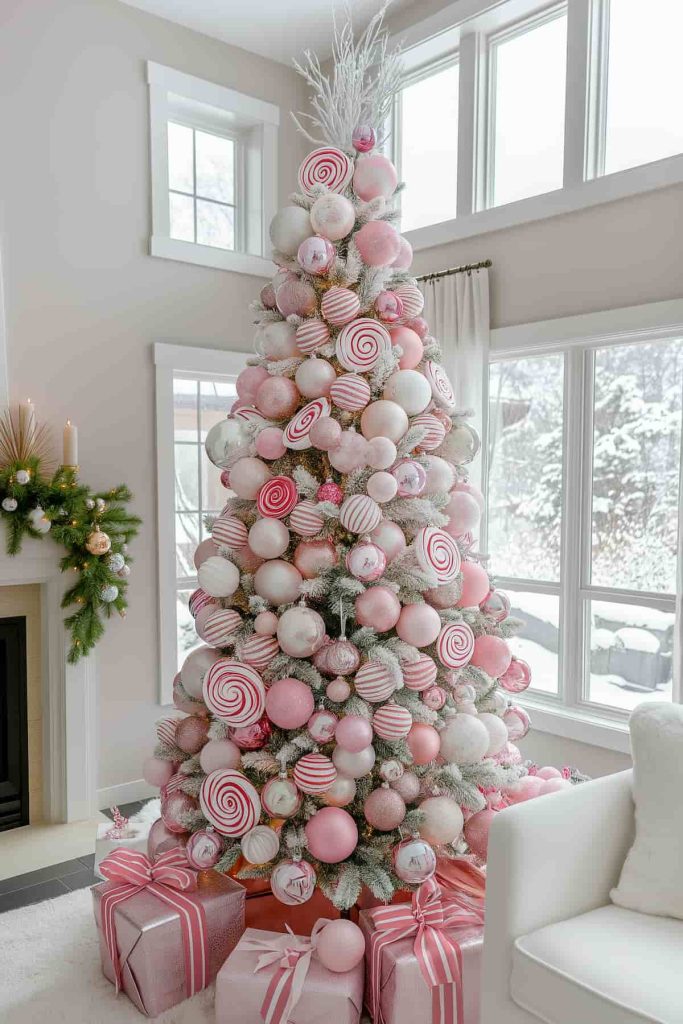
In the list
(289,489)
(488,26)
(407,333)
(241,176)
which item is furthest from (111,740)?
(488,26)

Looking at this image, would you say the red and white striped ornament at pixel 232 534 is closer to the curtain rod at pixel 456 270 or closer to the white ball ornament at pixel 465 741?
the white ball ornament at pixel 465 741

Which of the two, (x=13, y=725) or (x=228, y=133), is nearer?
(x=13, y=725)

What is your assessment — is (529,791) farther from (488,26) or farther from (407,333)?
(488,26)

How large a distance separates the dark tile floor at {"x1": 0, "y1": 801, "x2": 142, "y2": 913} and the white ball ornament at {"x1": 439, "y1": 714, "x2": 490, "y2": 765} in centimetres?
159

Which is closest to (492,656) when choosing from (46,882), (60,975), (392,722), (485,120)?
(392,722)

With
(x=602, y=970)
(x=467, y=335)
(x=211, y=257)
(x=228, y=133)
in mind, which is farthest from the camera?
(x=228, y=133)

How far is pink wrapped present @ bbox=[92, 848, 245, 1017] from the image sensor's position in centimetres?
212

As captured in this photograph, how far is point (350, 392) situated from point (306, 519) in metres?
0.38

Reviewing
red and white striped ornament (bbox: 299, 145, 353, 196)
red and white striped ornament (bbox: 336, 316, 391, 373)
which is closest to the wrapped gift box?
red and white striped ornament (bbox: 336, 316, 391, 373)

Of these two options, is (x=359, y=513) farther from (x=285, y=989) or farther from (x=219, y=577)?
(x=285, y=989)

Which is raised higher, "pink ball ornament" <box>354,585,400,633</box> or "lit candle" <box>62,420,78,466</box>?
"lit candle" <box>62,420,78,466</box>

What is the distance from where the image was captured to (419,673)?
2.17 meters

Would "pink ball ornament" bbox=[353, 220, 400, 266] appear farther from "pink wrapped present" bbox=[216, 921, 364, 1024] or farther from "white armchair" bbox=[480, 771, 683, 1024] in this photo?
"pink wrapped present" bbox=[216, 921, 364, 1024]

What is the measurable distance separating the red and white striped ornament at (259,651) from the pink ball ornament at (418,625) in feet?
1.17
